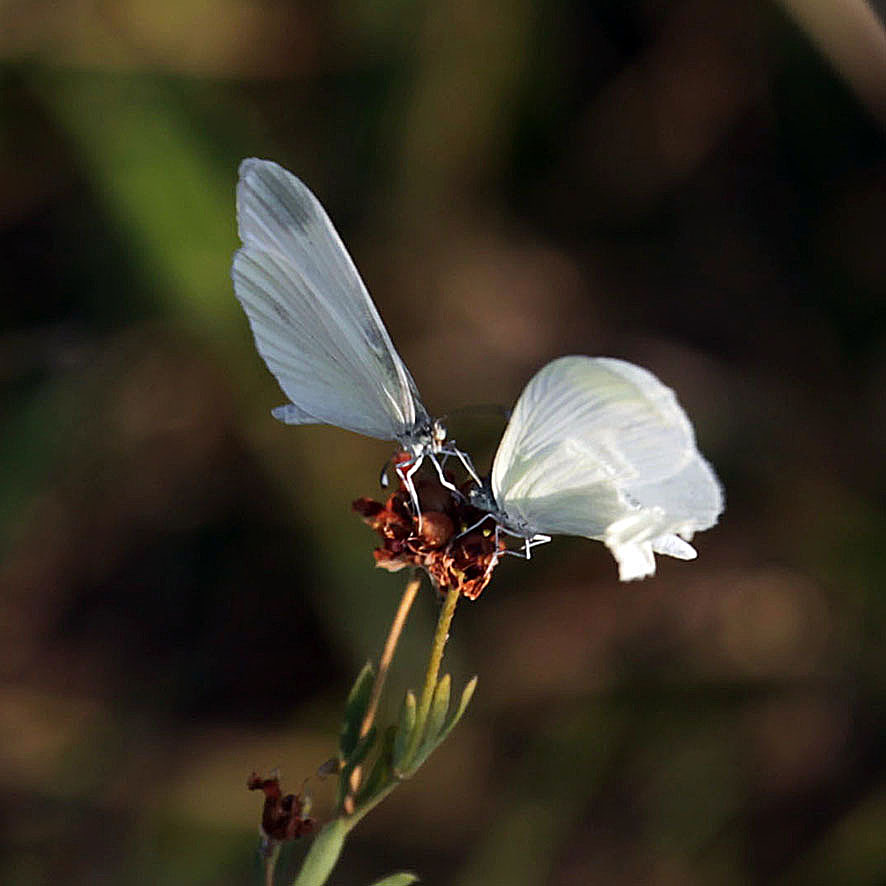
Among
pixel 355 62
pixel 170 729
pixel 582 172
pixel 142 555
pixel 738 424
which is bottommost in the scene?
pixel 170 729

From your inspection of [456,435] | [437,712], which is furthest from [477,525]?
[456,435]

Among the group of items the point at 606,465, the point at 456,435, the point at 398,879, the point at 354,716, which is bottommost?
the point at 398,879

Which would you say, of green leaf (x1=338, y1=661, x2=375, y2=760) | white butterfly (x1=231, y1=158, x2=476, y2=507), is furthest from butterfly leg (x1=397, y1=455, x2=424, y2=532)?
green leaf (x1=338, y1=661, x2=375, y2=760)

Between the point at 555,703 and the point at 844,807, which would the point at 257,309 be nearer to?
the point at 555,703

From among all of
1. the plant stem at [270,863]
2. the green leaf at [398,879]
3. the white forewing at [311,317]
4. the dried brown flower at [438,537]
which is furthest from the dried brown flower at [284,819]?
the white forewing at [311,317]

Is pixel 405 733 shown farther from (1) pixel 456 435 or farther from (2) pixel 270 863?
(1) pixel 456 435

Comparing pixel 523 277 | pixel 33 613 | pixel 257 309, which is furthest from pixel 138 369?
pixel 257 309
